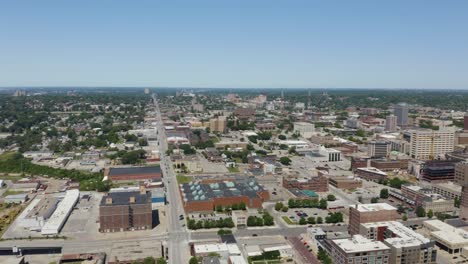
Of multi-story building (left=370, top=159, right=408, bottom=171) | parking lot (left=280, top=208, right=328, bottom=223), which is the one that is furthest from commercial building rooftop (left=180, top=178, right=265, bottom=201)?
multi-story building (left=370, top=159, right=408, bottom=171)

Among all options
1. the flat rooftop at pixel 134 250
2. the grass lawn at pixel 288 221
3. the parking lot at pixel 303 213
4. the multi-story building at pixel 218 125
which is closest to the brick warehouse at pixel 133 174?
the parking lot at pixel 303 213

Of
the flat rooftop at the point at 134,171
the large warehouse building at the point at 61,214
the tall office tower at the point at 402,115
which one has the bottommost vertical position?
the large warehouse building at the point at 61,214

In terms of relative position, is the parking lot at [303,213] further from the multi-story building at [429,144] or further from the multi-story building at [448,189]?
the multi-story building at [429,144]

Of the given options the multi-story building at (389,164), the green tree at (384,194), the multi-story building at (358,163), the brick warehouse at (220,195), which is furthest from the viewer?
the multi-story building at (389,164)

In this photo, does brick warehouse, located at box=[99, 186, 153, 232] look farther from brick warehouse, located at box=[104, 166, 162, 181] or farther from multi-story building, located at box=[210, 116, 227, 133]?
multi-story building, located at box=[210, 116, 227, 133]

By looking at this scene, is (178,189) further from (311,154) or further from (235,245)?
(311,154)

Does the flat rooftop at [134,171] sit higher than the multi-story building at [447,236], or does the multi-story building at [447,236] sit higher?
the flat rooftop at [134,171]

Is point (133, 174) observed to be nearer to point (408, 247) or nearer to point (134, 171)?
point (134, 171)

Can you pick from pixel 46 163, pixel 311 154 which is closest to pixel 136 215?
pixel 46 163
